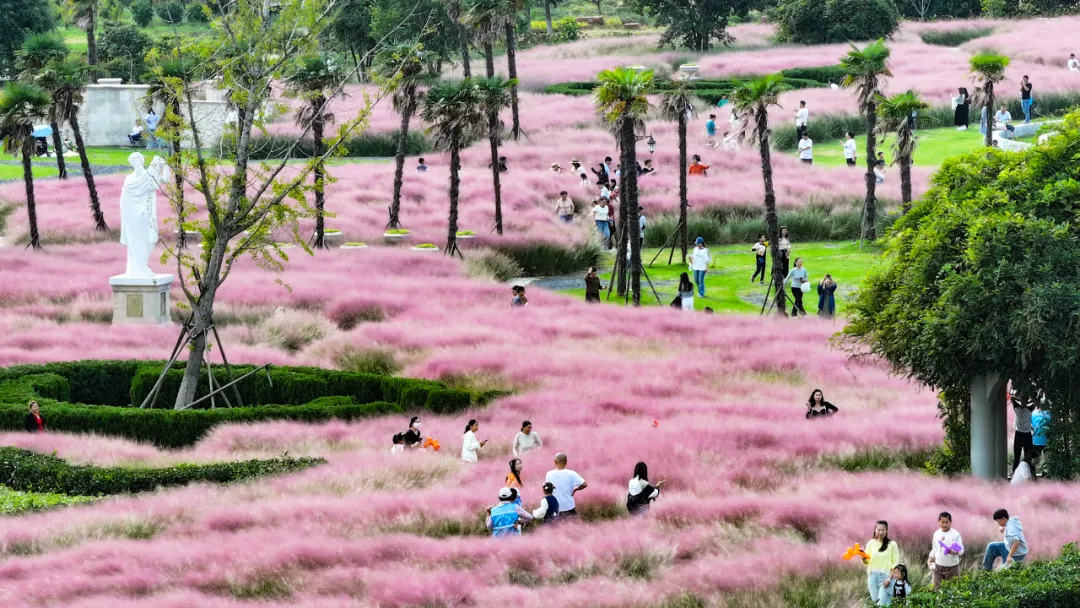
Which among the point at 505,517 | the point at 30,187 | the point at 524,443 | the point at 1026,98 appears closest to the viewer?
the point at 505,517

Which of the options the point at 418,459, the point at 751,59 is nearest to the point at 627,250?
the point at 418,459

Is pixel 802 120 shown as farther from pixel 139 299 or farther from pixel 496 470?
pixel 496 470

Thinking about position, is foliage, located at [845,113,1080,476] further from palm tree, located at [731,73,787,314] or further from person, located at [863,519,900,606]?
palm tree, located at [731,73,787,314]

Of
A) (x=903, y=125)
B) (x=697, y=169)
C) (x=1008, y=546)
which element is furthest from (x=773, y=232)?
(x=1008, y=546)

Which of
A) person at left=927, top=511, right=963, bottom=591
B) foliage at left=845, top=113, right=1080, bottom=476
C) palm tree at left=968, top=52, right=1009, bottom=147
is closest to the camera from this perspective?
person at left=927, top=511, right=963, bottom=591

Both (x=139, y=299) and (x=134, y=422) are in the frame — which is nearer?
(x=134, y=422)

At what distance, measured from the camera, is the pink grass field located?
57.8 feet

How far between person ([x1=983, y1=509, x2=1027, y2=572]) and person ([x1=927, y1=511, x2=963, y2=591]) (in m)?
0.49

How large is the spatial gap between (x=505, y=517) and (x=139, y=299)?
1793cm

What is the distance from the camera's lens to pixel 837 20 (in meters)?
95.2

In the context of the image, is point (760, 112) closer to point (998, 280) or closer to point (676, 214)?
point (676, 214)

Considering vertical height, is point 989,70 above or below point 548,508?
above

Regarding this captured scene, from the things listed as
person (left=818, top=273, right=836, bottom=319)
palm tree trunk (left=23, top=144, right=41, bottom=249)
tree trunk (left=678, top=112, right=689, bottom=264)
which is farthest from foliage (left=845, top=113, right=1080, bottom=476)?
palm tree trunk (left=23, top=144, right=41, bottom=249)

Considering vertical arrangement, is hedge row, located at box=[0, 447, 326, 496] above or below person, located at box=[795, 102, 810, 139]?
below
